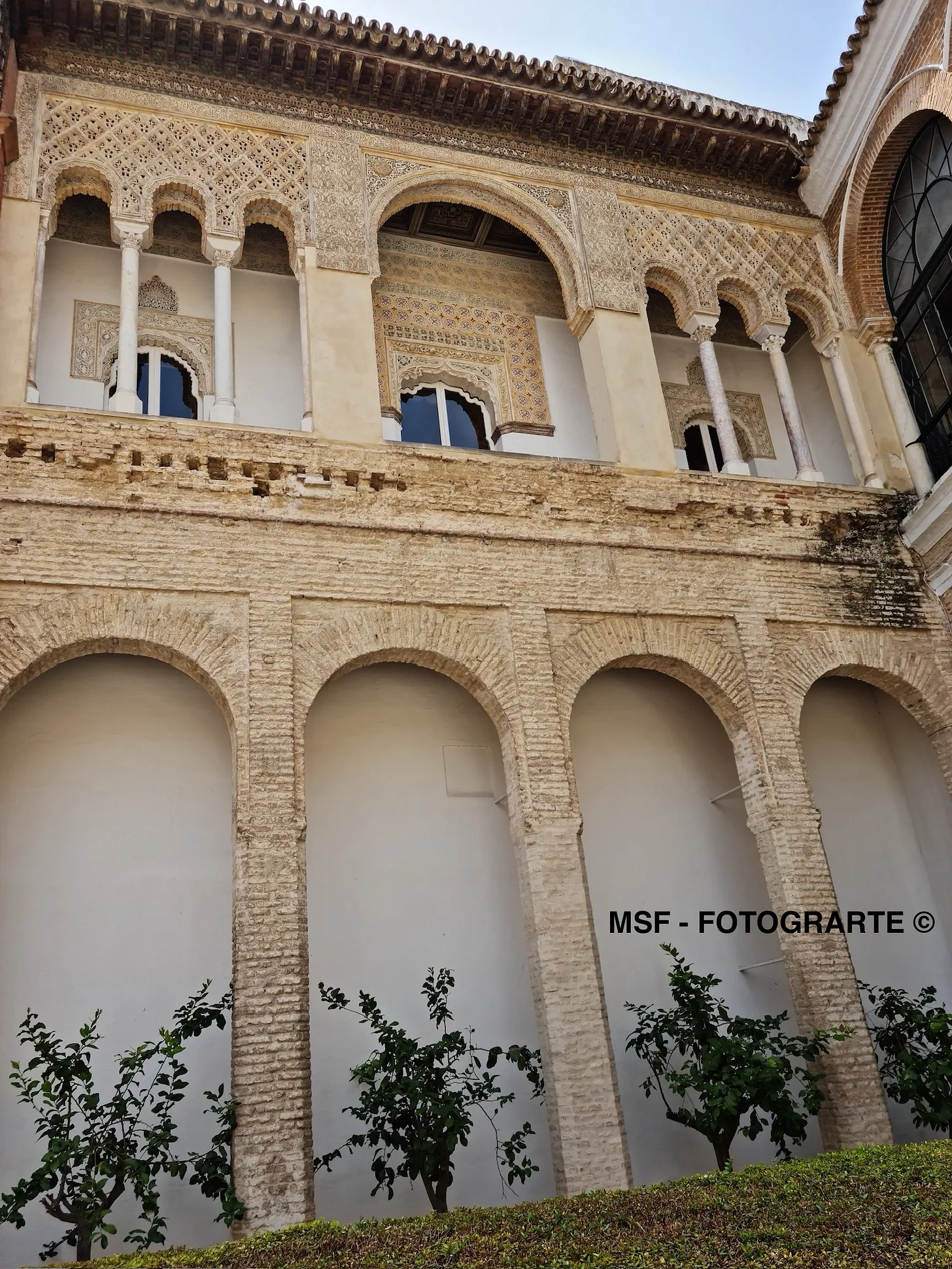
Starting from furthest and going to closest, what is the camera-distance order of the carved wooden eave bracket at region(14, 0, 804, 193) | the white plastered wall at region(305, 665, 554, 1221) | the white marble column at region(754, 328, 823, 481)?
1. the white marble column at region(754, 328, 823, 481)
2. the carved wooden eave bracket at region(14, 0, 804, 193)
3. the white plastered wall at region(305, 665, 554, 1221)

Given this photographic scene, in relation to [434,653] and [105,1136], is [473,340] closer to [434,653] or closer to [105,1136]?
[434,653]

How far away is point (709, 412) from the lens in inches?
437

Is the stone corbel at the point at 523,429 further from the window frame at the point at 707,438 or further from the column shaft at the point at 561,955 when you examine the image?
the column shaft at the point at 561,955

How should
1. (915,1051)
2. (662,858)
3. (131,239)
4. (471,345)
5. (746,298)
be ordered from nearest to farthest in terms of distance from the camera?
(915,1051)
(131,239)
(662,858)
(471,345)
(746,298)

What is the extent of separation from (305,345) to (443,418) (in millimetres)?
1868

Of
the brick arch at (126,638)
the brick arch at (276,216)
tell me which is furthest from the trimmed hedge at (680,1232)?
the brick arch at (276,216)

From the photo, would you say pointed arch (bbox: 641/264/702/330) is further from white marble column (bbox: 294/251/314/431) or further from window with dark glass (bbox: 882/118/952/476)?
white marble column (bbox: 294/251/314/431)

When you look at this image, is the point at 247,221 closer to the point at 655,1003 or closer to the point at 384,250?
the point at 384,250

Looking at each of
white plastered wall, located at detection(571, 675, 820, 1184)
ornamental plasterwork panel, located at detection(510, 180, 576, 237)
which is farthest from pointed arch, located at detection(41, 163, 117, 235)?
white plastered wall, located at detection(571, 675, 820, 1184)

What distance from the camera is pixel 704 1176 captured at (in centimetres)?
585

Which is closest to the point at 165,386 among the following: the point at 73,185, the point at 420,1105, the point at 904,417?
the point at 73,185

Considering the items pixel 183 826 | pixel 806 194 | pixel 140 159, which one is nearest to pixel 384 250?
pixel 140 159

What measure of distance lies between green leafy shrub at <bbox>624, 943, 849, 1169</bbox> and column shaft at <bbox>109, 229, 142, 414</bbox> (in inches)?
214

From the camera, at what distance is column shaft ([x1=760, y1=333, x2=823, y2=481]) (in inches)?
384
